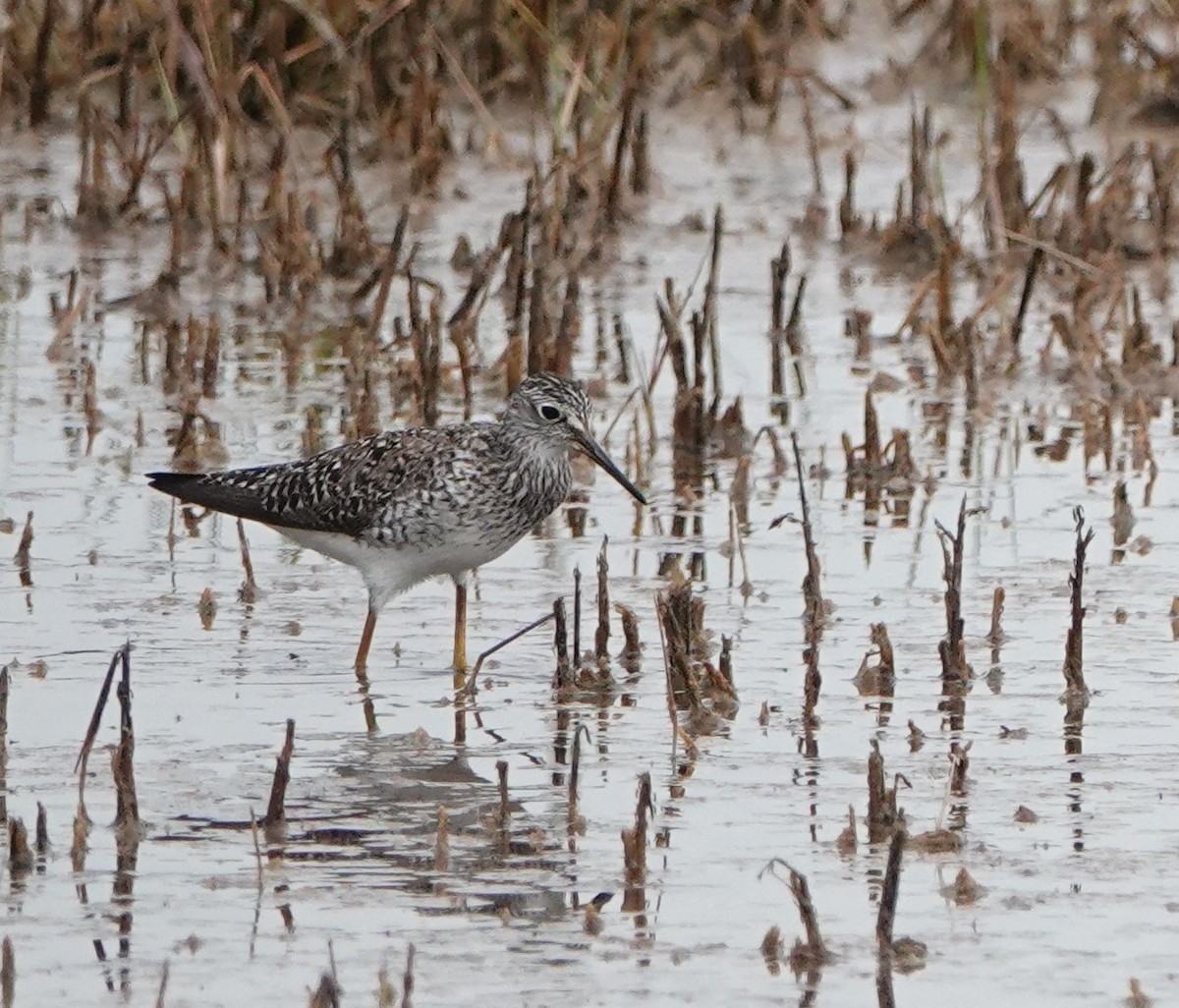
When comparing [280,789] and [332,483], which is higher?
[332,483]

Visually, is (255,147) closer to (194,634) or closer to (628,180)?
(628,180)

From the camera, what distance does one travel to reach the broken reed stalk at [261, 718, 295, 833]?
5746 mm

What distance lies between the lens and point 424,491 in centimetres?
772

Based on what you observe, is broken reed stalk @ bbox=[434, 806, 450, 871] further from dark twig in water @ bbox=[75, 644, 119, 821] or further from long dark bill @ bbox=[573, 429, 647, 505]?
long dark bill @ bbox=[573, 429, 647, 505]

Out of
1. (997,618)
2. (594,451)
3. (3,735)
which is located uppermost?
(594,451)

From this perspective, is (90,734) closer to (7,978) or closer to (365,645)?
(7,978)

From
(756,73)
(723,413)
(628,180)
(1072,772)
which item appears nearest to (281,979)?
(1072,772)

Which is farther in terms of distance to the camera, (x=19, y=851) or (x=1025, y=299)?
(x=1025, y=299)

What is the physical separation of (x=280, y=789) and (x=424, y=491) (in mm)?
2082

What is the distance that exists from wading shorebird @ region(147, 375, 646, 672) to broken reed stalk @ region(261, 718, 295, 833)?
166 centimetres

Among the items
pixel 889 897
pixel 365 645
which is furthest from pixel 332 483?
pixel 889 897

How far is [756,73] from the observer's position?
13555 mm

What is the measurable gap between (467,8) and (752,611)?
6.16 metres

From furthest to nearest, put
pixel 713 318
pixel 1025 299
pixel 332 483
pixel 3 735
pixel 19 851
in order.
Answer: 1. pixel 1025 299
2. pixel 713 318
3. pixel 332 483
4. pixel 3 735
5. pixel 19 851
